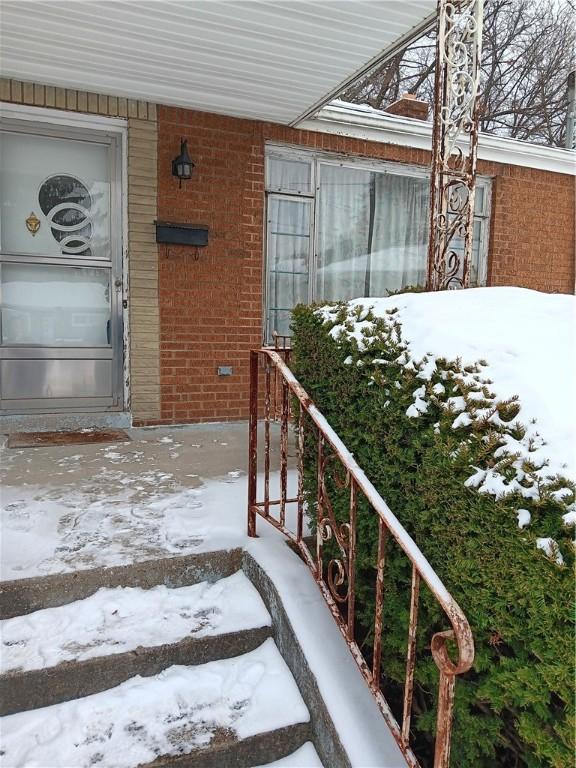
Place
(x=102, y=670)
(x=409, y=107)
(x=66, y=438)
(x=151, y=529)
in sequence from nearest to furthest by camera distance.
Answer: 1. (x=102, y=670)
2. (x=151, y=529)
3. (x=66, y=438)
4. (x=409, y=107)

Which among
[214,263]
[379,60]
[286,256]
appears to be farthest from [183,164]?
[379,60]

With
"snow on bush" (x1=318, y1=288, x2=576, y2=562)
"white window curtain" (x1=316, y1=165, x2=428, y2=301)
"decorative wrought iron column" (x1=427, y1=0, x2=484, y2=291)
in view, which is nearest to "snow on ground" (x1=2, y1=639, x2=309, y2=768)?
"snow on bush" (x1=318, y1=288, x2=576, y2=562)

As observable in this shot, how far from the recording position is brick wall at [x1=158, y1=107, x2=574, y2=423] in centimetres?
466

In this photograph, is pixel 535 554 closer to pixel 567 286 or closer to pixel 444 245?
pixel 444 245

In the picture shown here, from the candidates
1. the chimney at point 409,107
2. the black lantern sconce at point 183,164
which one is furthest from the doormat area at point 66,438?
the chimney at point 409,107

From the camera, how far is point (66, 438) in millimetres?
4223

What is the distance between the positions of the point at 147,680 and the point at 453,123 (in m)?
2.86

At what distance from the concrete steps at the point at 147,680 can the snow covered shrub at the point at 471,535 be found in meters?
0.41

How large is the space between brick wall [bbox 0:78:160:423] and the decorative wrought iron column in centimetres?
258

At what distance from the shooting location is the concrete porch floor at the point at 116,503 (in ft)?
7.30

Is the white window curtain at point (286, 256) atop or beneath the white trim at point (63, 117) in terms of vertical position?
beneath

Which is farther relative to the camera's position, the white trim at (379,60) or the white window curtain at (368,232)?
the white window curtain at (368,232)

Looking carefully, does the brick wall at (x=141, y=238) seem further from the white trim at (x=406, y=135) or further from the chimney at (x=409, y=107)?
the chimney at (x=409, y=107)

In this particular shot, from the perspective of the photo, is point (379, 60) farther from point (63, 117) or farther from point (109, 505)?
point (109, 505)
